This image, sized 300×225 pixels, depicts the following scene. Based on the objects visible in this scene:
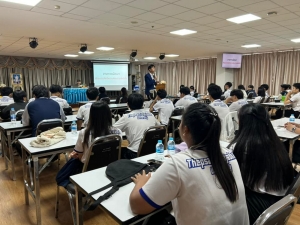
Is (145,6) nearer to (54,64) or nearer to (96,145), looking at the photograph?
(96,145)

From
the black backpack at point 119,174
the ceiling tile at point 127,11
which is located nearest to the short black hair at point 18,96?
the ceiling tile at point 127,11

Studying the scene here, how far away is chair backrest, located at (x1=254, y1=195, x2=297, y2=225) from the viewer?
89cm

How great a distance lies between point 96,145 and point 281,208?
4.52 ft

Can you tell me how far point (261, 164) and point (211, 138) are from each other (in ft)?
1.73

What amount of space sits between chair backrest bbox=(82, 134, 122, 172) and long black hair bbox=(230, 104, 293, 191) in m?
1.04

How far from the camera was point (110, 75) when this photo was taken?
1384cm

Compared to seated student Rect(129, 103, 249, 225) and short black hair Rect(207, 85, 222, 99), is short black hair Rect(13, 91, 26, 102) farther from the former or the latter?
seated student Rect(129, 103, 249, 225)

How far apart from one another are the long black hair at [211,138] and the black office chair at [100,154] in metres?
1.02

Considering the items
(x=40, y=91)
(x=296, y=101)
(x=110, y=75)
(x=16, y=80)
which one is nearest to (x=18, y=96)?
(x=40, y=91)

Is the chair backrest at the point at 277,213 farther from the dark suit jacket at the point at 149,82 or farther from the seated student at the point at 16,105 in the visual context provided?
the dark suit jacket at the point at 149,82

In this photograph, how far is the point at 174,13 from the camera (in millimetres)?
4121

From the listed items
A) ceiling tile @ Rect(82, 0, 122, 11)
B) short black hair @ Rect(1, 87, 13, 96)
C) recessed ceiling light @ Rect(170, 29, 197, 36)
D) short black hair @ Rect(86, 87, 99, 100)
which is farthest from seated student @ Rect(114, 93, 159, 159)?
short black hair @ Rect(1, 87, 13, 96)

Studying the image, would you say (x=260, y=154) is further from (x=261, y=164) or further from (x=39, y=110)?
(x=39, y=110)

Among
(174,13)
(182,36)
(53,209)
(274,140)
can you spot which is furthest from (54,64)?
(274,140)
